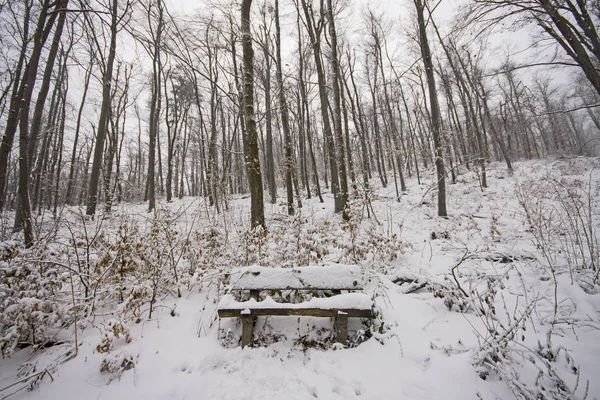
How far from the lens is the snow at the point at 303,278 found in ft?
9.73

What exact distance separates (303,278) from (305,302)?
0.33 m

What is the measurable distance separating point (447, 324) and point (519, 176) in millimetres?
17352

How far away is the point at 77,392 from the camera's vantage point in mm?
2270

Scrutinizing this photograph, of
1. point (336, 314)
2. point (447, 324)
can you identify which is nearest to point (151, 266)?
point (336, 314)

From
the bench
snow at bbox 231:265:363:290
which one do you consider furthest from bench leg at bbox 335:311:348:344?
snow at bbox 231:265:363:290

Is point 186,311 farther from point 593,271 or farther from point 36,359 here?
point 593,271

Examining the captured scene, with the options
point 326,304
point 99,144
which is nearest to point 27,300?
point 326,304

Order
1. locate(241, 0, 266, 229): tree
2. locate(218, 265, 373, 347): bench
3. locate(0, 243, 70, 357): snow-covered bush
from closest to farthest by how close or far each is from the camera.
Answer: locate(0, 243, 70, 357): snow-covered bush, locate(218, 265, 373, 347): bench, locate(241, 0, 266, 229): tree

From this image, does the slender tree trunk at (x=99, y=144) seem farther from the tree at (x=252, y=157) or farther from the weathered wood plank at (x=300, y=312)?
the weathered wood plank at (x=300, y=312)

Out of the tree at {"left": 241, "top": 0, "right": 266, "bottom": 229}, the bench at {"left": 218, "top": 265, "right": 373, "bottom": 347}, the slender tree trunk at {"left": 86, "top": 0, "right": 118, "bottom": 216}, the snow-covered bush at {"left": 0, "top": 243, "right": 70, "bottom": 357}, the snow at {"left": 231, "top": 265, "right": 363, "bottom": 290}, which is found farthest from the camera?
the slender tree trunk at {"left": 86, "top": 0, "right": 118, "bottom": 216}

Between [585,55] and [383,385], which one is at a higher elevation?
[585,55]

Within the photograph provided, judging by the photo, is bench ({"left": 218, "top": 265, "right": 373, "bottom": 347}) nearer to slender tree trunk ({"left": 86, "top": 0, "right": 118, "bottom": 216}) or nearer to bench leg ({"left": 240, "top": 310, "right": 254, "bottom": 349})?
bench leg ({"left": 240, "top": 310, "right": 254, "bottom": 349})

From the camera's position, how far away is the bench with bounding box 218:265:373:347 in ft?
8.74

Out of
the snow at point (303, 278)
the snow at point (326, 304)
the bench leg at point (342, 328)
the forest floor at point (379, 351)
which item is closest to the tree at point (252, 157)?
the forest floor at point (379, 351)
